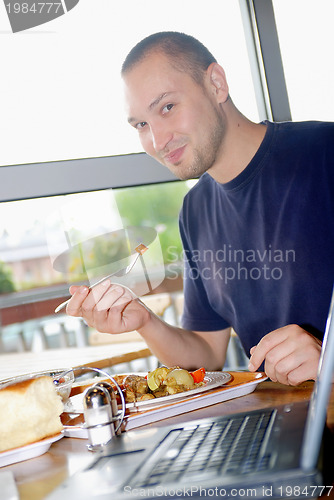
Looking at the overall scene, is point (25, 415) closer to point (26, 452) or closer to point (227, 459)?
point (26, 452)

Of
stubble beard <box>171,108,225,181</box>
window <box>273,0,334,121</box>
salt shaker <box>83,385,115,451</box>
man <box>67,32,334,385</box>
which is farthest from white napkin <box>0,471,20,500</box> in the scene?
window <box>273,0,334,121</box>

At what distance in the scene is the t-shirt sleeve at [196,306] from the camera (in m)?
1.56

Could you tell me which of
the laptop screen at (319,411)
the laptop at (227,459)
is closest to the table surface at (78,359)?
the laptop at (227,459)

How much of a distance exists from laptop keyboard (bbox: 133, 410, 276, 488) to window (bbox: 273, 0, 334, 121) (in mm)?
1601

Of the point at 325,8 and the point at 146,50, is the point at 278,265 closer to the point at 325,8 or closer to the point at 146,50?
the point at 146,50

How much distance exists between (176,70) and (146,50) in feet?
0.32

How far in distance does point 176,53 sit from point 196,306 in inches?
27.3

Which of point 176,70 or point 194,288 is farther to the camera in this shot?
point 194,288

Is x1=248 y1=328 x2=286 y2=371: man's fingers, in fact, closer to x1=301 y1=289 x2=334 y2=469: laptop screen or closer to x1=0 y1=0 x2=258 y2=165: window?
x1=301 y1=289 x2=334 y2=469: laptop screen

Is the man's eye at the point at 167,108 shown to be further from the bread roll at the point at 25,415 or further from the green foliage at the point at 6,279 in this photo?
the green foliage at the point at 6,279

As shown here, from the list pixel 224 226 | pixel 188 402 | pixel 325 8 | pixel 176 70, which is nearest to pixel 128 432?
pixel 188 402

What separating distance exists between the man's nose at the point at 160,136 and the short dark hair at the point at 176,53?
164 millimetres

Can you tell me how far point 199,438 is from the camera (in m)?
0.67

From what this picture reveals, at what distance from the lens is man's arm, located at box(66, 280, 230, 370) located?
121 cm
